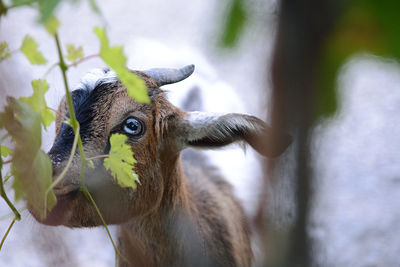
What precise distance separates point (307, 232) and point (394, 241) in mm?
4035

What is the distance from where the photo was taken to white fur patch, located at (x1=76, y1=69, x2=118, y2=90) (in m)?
2.45

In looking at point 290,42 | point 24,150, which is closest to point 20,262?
point 24,150

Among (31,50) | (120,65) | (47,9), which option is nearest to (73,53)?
(31,50)

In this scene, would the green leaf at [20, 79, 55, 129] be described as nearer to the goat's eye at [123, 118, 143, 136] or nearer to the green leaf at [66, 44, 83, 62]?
the green leaf at [66, 44, 83, 62]

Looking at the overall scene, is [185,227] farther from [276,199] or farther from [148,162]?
[276,199]

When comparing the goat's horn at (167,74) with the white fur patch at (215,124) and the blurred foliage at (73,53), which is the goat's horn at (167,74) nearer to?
the white fur patch at (215,124)

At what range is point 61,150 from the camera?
2.12 m

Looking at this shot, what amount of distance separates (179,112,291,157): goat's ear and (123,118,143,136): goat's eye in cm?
32

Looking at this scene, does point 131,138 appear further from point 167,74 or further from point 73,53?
point 73,53

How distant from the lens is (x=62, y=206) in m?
2.09

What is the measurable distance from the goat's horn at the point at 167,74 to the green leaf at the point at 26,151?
1582 mm

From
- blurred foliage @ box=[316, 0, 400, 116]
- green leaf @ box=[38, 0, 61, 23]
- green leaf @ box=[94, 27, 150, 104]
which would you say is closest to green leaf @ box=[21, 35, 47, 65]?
green leaf @ box=[94, 27, 150, 104]

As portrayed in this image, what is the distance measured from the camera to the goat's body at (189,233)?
2.73 meters

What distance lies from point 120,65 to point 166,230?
1873 mm
